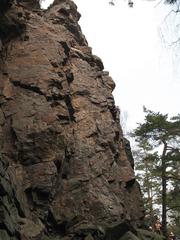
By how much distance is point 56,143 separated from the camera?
1653 centimetres

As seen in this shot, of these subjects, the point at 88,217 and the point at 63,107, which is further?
the point at 63,107

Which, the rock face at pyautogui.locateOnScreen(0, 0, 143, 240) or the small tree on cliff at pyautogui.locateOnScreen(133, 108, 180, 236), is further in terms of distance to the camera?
the small tree on cliff at pyautogui.locateOnScreen(133, 108, 180, 236)

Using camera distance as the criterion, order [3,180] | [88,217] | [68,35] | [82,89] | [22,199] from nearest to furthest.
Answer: [3,180]
[22,199]
[88,217]
[82,89]
[68,35]

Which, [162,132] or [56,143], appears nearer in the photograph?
[56,143]

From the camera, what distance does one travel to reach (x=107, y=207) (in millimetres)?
15758

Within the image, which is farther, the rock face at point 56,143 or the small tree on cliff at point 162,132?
the small tree on cliff at point 162,132

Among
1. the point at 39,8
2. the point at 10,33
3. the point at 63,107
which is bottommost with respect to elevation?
the point at 63,107

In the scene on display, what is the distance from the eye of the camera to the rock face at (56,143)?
47.6 ft

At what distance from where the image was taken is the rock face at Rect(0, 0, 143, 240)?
1450cm

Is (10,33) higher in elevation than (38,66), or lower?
higher

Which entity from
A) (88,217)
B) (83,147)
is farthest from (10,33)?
(88,217)

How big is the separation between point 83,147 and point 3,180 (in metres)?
6.13

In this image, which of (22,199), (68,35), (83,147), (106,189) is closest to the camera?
(22,199)

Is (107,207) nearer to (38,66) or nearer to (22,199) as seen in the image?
(22,199)
